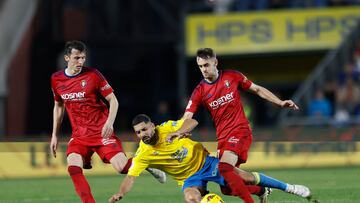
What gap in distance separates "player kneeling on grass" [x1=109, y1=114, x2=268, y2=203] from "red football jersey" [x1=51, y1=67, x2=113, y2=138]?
1218 mm

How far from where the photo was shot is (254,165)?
19266 millimetres

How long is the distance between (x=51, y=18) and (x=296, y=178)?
1162 centimetres

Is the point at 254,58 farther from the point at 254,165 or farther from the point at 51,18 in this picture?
the point at 254,165

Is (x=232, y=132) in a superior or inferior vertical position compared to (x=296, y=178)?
superior

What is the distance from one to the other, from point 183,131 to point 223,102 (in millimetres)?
1062

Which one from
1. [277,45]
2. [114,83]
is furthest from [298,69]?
[114,83]

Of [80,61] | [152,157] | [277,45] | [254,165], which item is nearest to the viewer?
[152,157]

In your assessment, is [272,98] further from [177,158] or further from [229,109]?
[177,158]

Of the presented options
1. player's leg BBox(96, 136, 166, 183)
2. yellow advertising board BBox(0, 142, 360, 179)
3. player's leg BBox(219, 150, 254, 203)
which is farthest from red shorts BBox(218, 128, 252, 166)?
yellow advertising board BBox(0, 142, 360, 179)

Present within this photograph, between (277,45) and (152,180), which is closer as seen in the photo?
(152,180)

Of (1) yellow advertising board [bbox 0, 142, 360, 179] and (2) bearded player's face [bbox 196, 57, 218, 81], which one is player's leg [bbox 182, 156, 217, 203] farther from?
(1) yellow advertising board [bbox 0, 142, 360, 179]

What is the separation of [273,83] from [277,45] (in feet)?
8.27

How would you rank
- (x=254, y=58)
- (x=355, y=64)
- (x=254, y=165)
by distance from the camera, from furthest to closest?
(x=254, y=58), (x=355, y=64), (x=254, y=165)

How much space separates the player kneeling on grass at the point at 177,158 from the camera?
10.2 meters
